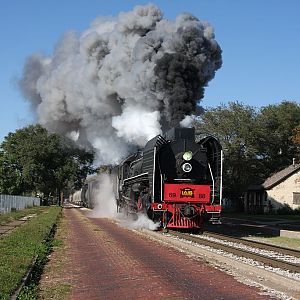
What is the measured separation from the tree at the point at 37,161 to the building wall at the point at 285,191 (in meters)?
24.8

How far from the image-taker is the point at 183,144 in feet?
62.8

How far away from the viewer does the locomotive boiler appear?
18.7 meters

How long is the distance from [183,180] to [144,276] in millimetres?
9489

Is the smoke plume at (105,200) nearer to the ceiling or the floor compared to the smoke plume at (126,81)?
nearer to the floor

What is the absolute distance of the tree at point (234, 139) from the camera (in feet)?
170

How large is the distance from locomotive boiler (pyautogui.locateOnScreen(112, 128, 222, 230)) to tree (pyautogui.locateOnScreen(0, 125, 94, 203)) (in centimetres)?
4523

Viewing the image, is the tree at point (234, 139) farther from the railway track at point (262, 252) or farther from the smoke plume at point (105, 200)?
the railway track at point (262, 252)

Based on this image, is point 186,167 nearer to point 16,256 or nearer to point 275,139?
point 16,256

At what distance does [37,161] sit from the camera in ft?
217

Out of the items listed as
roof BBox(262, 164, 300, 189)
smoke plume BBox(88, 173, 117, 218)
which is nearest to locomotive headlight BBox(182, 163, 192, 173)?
smoke plume BBox(88, 173, 117, 218)

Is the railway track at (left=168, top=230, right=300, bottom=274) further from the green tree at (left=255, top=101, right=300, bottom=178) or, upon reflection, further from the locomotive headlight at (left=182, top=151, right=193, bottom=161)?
the green tree at (left=255, top=101, right=300, bottom=178)

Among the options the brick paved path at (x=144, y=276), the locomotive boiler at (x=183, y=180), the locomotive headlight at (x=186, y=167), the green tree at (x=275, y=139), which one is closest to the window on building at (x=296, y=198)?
the green tree at (x=275, y=139)

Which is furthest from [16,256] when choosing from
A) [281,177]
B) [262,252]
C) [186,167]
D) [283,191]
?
[283,191]

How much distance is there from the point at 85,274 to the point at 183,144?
32.1 feet
